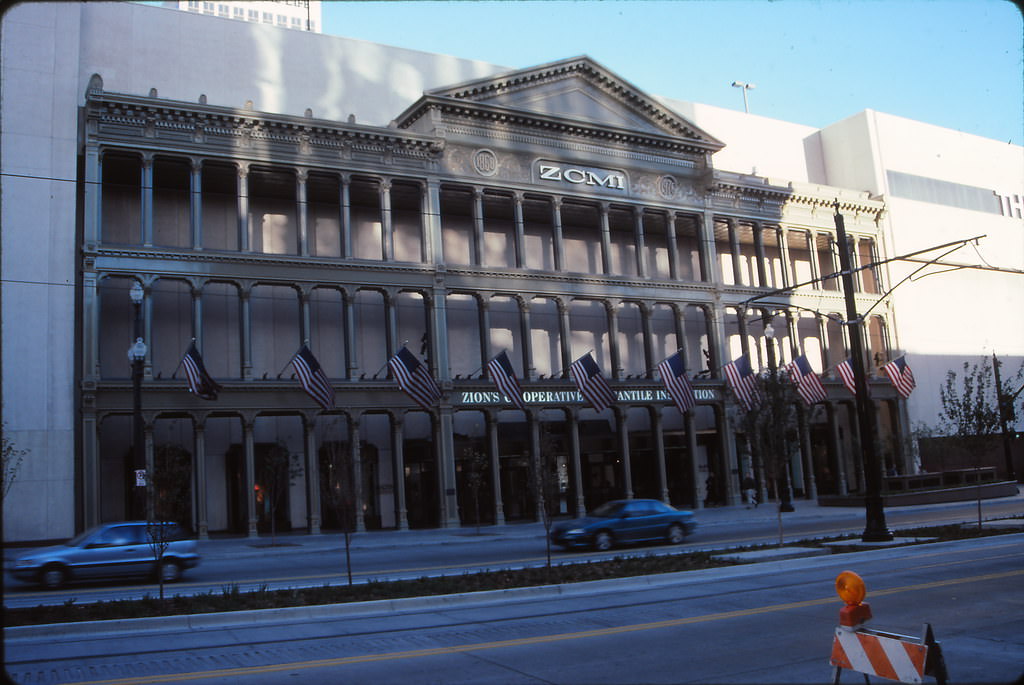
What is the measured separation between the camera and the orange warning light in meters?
6.70

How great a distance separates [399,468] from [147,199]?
1545 centimetres

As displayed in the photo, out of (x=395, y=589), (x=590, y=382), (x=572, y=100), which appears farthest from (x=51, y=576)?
(x=572, y=100)

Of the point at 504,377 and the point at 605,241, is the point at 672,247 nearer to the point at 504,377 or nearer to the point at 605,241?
the point at 605,241

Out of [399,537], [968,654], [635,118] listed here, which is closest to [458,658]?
[968,654]

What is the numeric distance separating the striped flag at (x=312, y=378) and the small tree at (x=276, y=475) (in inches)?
135

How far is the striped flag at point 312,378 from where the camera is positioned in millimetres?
32072

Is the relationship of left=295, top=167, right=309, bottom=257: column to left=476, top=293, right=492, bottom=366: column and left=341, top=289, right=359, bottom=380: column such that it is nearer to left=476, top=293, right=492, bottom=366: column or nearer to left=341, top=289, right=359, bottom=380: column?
left=341, top=289, right=359, bottom=380: column

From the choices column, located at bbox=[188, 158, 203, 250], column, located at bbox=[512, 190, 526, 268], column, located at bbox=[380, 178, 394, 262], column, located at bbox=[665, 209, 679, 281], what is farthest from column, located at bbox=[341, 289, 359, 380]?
column, located at bbox=[665, 209, 679, 281]

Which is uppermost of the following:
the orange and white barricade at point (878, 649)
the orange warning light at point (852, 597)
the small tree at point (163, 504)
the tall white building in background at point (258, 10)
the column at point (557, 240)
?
the tall white building in background at point (258, 10)

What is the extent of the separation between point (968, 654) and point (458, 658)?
5.91m

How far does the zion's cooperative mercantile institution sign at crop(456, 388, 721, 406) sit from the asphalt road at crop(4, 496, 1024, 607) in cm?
593

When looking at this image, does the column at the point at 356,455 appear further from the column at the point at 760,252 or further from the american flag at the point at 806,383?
the column at the point at 760,252

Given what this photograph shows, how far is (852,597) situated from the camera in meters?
6.73

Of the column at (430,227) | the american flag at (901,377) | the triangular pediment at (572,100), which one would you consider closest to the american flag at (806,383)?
the american flag at (901,377)
